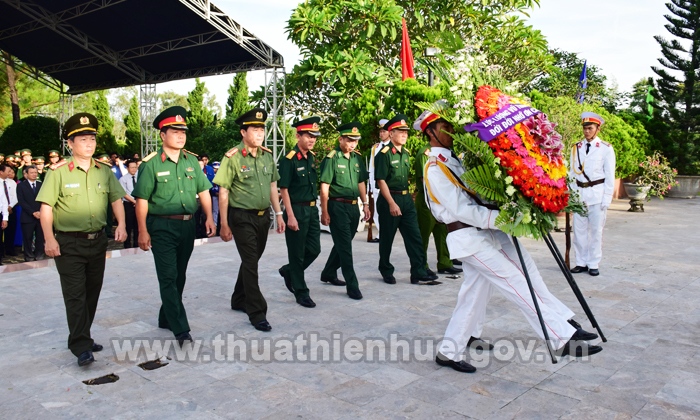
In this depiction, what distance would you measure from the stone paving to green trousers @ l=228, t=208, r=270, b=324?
178 mm

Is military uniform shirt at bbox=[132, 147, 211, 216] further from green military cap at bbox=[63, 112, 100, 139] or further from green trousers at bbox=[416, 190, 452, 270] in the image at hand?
green trousers at bbox=[416, 190, 452, 270]

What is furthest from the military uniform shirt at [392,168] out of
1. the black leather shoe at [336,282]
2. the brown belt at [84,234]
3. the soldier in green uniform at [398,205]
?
the brown belt at [84,234]

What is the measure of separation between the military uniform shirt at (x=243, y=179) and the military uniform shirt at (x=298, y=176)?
1.64ft

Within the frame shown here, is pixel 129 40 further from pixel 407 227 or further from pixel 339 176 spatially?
pixel 407 227

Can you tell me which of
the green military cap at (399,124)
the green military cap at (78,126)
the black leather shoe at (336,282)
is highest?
the green military cap at (399,124)

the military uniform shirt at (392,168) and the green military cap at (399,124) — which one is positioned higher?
the green military cap at (399,124)

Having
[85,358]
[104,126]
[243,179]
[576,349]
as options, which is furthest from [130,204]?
[104,126]

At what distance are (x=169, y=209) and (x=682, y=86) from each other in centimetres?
2829

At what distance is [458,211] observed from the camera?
346 centimetres

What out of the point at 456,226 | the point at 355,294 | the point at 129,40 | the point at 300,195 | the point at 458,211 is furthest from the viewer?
the point at 129,40

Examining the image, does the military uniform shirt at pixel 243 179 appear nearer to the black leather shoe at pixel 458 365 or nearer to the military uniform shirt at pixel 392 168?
the military uniform shirt at pixel 392 168

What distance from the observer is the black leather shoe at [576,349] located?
11.2ft

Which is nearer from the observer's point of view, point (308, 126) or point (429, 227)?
point (308, 126)

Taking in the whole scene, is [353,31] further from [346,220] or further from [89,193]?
[89,193]
